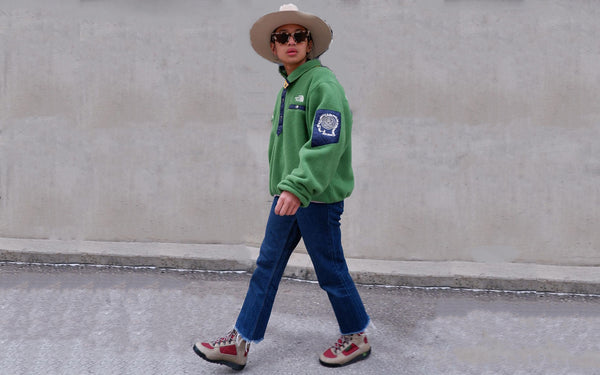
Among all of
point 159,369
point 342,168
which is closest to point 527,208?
point 342,168

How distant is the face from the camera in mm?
2932

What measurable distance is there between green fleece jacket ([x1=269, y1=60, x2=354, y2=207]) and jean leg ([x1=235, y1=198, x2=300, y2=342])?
20cm

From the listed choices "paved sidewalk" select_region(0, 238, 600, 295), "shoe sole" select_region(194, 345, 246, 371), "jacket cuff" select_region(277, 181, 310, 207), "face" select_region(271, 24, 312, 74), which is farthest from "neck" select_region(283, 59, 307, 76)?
"paved sidewalk" select_region(0, 238, 600, 295)

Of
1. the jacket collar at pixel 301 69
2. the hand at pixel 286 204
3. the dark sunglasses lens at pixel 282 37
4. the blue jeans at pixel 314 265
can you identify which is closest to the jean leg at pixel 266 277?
the blue jeans at pixel 314 265

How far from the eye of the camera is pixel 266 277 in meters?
3.00

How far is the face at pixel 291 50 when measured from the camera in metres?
2.93

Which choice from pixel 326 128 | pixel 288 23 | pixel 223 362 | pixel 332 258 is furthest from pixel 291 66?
pixel 223 362

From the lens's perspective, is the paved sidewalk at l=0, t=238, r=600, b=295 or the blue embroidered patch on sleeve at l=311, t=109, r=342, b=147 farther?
the paved sidewalk at l=0, t=238, r=600, b=295

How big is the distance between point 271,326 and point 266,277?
0.74 meters

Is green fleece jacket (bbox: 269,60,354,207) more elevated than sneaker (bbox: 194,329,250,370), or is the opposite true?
green fleece jacket (bbox: 269,60,354,207)

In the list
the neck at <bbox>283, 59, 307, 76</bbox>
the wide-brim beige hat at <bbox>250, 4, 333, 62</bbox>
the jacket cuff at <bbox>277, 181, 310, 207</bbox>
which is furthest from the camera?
the neck at <bbox>283, 59, 307, 76</bbox>

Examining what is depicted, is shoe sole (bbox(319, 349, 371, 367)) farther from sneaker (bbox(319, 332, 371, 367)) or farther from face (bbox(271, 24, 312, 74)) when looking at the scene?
face (bbox(271, 24, 312, 74))

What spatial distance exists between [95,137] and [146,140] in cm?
50

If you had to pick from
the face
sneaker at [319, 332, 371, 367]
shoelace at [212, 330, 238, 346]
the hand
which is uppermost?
the face
